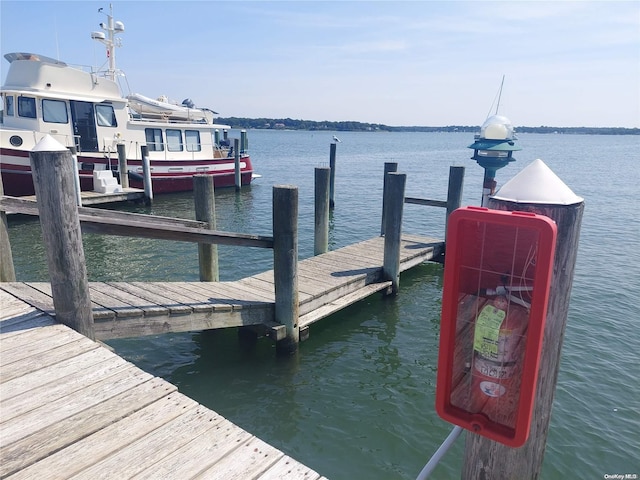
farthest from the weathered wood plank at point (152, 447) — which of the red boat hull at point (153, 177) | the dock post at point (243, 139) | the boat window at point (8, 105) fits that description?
the dock post at point (243, 139)

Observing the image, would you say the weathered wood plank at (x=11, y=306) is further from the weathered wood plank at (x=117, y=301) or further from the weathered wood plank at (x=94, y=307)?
the weathered wood plank at (x=117, y=301)

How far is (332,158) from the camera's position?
18.9 m

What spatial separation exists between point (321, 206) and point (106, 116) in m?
13.2

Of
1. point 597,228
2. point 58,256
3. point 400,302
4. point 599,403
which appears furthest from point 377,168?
point 58,256

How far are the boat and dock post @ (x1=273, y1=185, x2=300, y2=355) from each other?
43.5 ft

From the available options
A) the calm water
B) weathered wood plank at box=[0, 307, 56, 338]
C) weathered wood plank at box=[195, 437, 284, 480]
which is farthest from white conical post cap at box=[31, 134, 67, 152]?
the calm water

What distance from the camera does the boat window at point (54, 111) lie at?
15.6 metres

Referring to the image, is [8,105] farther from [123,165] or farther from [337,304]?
[337,304]

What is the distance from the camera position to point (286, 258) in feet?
17.8

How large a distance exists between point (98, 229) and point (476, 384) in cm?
320

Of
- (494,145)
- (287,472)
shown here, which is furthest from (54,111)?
(287,472)

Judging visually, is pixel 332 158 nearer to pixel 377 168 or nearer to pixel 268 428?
Answer: pixel 268 428

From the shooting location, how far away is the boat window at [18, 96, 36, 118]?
604 inches

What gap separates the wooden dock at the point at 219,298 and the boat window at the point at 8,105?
14358 mm
